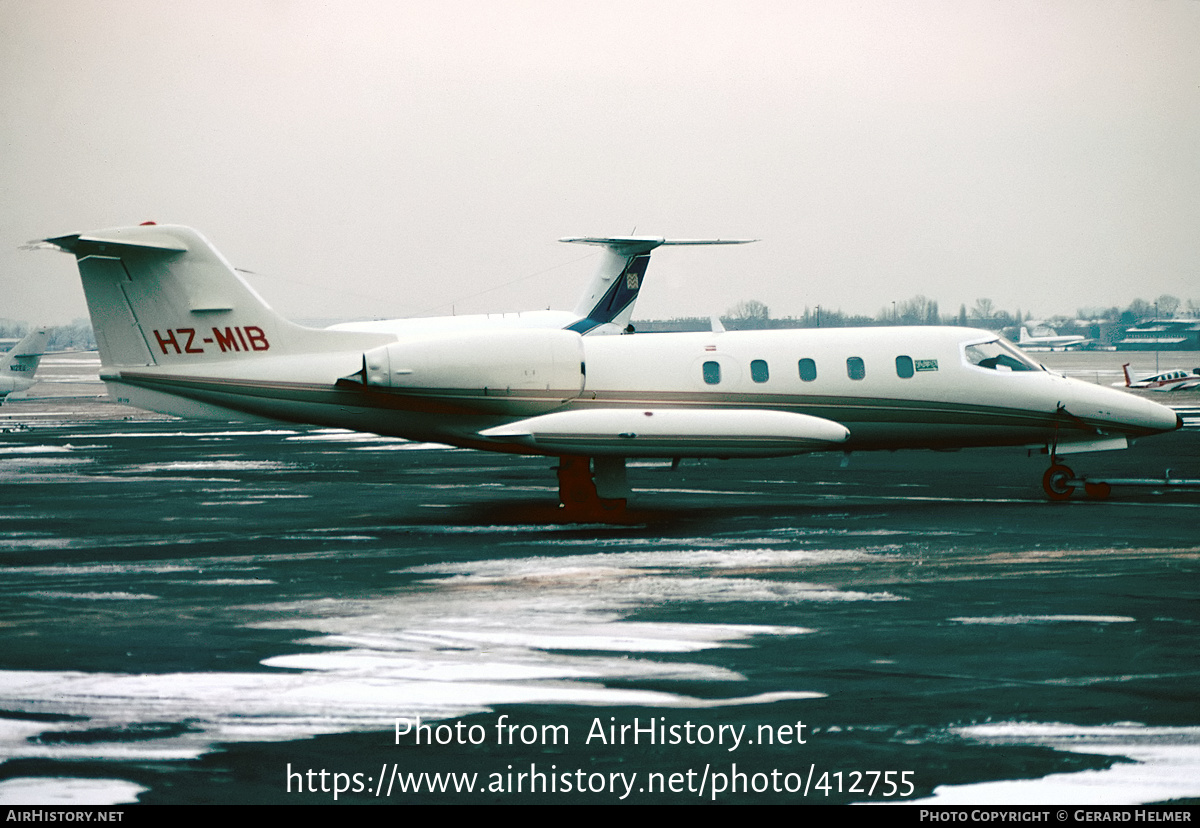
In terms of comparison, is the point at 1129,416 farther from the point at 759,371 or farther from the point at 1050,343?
the point at 1050,343

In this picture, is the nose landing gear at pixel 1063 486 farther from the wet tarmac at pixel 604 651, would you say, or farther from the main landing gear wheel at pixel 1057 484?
the wet tarmac at pixel 604 651

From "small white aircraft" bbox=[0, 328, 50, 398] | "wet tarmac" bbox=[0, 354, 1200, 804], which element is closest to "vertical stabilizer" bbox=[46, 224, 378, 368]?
"wet tarmac" bbox=[0, 354, 1200, 804]

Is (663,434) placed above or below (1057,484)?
above

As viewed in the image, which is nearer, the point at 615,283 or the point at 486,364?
the point at 486,364

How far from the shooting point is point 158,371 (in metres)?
18.8

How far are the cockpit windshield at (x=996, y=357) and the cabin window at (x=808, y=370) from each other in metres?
2.60

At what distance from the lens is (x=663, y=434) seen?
1772 cm

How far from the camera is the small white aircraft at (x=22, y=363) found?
53438 millimetres

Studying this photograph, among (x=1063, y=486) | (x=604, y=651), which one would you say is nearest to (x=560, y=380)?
(x=1063, y=486)

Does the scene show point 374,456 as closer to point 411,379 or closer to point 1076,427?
point 411,379

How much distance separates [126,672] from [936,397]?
44.1 ft

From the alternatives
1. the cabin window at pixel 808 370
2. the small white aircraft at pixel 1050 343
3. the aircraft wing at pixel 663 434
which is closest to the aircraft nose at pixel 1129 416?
the cabin window at pixel 808 370

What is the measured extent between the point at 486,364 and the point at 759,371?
13.9 ft

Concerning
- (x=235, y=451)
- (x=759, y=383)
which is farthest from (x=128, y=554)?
(x=235, y=451)
